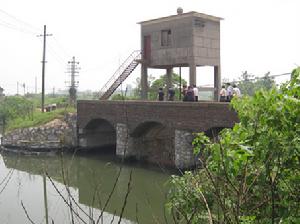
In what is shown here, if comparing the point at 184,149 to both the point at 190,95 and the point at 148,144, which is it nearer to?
the point at 190,95

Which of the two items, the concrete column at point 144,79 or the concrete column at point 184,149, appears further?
the concrete column at point 144,79

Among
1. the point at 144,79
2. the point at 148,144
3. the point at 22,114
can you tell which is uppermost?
the point at 144,79

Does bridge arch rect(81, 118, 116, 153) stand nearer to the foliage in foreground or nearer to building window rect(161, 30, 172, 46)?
building window rect(161, 30, 172, 46)

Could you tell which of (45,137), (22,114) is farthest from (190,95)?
(22,114)

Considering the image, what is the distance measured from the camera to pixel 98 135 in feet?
77.0

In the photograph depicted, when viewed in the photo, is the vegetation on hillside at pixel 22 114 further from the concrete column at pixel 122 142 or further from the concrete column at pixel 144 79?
the concrete column at pixel 122 142

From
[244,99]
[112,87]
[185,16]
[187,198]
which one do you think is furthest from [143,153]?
[244,99]

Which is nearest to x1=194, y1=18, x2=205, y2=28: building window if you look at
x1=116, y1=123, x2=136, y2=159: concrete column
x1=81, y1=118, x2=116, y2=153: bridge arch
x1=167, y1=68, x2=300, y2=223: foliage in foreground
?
x1=116, y1=123, x2=136, y2=159: concrete column

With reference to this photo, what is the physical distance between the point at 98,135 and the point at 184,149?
886cm

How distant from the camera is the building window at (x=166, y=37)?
805 inches

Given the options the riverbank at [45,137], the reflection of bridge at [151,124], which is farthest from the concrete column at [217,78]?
the riverbank at [45,137]

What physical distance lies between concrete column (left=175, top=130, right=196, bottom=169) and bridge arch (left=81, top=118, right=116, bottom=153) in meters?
6.66

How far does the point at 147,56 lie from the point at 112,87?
2937mm

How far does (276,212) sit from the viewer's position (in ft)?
11.3
